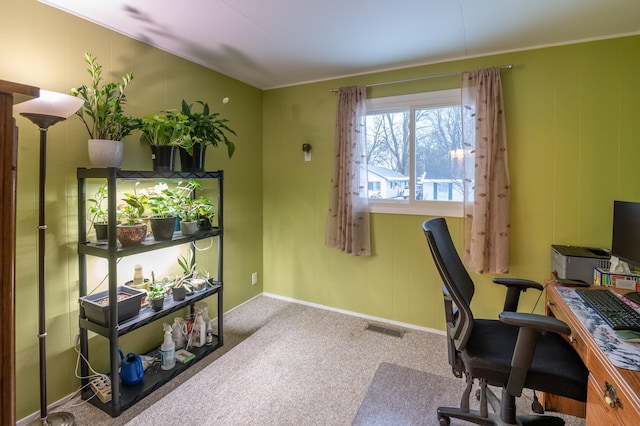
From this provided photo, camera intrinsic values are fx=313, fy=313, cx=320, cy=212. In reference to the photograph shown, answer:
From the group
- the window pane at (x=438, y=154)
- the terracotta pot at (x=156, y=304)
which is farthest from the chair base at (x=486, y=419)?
the terracotta pot at (x=156, y=304)

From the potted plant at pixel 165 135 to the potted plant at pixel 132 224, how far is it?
30 cm

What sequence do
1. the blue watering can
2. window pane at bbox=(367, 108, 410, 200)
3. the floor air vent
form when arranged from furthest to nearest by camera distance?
window pane at bbox=(367, 108, 410, 200), the floor air vent, the blue watering can

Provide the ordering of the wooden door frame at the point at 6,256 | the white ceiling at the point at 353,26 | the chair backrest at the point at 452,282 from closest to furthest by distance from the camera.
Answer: the wooden door frame at the point at 6,256, the chair backrest at the point at 452,282, the white ceiling at the point at 353,26

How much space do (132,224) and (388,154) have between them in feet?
7.23

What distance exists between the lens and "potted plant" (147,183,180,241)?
2070 mm

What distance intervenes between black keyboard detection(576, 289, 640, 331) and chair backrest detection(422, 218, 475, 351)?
1.84 feet

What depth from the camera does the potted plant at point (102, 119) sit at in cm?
186

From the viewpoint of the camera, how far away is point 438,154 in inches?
109

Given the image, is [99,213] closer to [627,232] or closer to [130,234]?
[130,234]

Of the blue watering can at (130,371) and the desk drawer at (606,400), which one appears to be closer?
the desk drawer at (606,400)

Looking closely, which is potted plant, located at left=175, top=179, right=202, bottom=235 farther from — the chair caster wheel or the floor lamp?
the chair caster wheel

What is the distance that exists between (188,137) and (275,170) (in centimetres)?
144

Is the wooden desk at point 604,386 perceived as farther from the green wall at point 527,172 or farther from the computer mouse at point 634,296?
the green wall at point 527,172

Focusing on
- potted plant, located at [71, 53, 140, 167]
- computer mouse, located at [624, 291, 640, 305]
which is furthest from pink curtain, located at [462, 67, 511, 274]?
potted plant, located at [71, 53, 140, 167]
